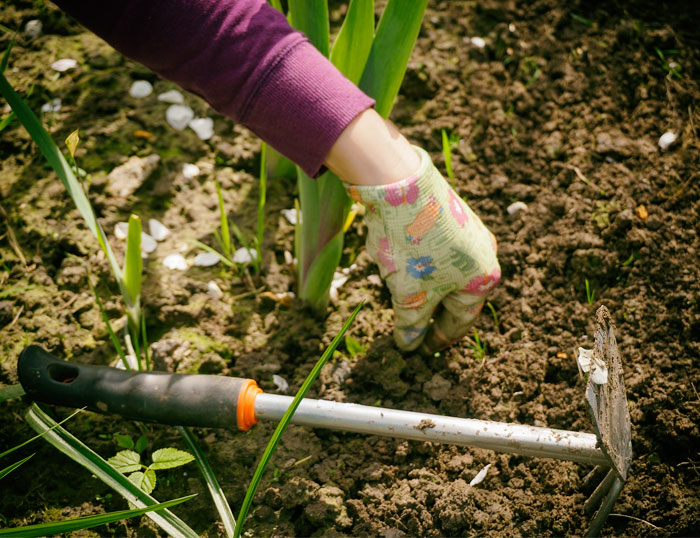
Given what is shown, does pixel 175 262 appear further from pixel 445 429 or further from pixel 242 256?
pixel 445 429

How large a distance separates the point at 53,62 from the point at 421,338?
1398mm

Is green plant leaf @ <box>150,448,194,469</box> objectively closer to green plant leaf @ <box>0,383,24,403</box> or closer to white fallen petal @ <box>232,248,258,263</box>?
green plant leaf @ <box>0,383,24,403</box>

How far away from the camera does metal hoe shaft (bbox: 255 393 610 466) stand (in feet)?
3.05

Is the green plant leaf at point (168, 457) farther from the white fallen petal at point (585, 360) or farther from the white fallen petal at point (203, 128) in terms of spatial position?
the white fallen petal at point (203, 128)

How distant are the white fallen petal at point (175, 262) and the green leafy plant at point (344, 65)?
13.7 inches

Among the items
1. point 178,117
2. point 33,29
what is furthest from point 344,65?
point 33,29

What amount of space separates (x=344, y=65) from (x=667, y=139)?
942mm

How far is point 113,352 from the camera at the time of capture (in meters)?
1.25

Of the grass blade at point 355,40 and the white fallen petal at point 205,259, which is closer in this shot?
the grass blade at point 355,40

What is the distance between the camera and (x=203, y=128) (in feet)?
5.10

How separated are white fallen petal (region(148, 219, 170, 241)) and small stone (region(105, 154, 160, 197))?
0.10 meters

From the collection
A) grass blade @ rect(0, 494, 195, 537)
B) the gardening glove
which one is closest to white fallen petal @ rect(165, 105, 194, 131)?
the gardening glove

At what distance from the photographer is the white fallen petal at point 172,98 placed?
1.57 m

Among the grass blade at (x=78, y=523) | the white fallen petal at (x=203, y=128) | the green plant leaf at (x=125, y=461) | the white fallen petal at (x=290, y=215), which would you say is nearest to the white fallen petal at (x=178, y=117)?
the white fallen petal at (x=203, y=128)
